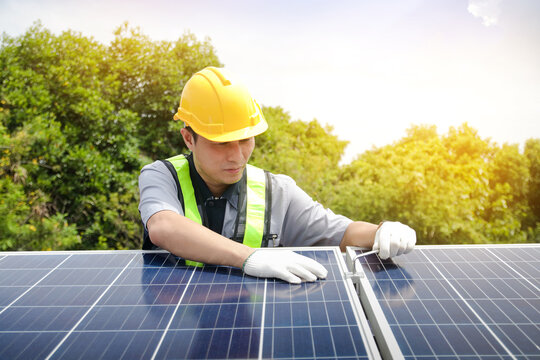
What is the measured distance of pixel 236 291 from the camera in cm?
227

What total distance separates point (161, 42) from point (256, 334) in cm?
1225

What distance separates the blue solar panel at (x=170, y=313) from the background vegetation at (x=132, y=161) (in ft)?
24.5

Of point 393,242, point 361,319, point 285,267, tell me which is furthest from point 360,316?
point 393,242

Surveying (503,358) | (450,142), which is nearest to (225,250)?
(503,358)

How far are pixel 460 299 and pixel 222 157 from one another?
1.91 metres

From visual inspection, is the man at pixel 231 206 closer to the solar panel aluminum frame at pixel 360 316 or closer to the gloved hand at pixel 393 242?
the gloved hand at pixel 393 242

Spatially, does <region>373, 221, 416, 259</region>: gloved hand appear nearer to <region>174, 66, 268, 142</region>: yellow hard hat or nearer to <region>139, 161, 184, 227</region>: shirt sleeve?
<region>174, 66, 268, 142</region>: yellow hard hat

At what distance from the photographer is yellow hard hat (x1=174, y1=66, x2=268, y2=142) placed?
125 inches

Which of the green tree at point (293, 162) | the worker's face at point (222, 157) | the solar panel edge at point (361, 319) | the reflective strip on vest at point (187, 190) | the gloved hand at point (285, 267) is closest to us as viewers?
the solar panel edge at point (361, 319)

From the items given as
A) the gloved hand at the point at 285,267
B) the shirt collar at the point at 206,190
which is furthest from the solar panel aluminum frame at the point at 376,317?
the shirt collar at the point at 206,190

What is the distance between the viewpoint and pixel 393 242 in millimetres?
2717

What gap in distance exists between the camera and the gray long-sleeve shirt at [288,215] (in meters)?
3.39

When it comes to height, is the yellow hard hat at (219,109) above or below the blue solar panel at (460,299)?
above

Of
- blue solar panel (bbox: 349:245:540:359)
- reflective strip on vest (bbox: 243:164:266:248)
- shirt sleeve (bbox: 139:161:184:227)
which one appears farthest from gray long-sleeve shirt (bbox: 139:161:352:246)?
blue solar panel (bbox: 349:245:540:359)
